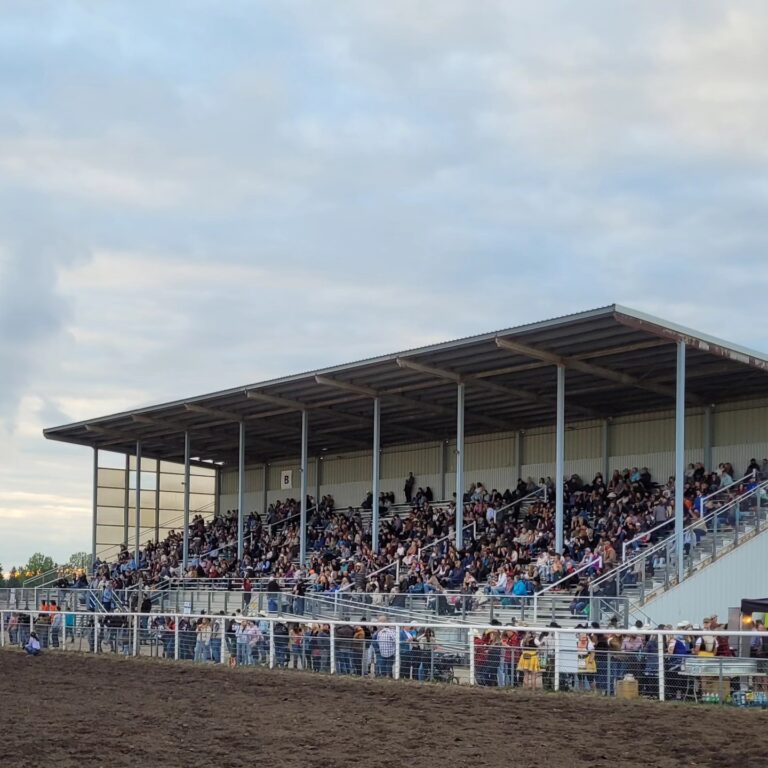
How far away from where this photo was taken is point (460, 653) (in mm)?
21312

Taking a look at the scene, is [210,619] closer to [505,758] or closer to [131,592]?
[131,592]

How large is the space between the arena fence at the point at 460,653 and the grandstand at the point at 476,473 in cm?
293

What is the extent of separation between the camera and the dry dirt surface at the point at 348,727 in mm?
12578

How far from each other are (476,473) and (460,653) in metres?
26.4

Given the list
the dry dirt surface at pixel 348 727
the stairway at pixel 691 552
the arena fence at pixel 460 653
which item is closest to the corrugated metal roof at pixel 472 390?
the stairway at pixel 691 552

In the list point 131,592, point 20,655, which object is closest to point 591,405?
point 131,592

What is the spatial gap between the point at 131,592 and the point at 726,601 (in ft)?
52.8

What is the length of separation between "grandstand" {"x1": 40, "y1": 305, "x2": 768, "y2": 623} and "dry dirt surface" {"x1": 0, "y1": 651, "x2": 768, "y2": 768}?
831 cm

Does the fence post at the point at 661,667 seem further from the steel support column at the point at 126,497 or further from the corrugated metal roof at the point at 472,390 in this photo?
the steel support column at the point at 126,497

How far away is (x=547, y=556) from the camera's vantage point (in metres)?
31.3

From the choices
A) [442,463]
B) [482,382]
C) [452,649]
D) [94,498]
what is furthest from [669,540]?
[94,498]

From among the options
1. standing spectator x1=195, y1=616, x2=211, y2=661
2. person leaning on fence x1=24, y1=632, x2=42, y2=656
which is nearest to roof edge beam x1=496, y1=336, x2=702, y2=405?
standing spectator x1=195, y1=616, x2=211, y2=661

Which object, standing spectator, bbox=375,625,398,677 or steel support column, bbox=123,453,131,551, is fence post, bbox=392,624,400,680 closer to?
standing spectator, bbox=375,625,398,677

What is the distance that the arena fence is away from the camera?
17.7m
